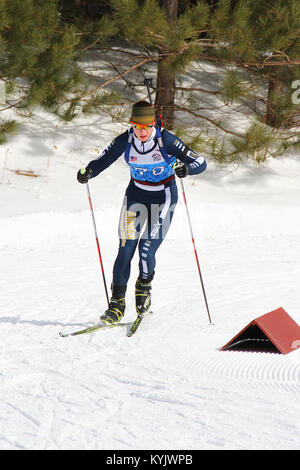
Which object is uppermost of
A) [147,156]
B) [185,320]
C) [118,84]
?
[118,84]

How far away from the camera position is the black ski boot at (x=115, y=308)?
16.6 ft

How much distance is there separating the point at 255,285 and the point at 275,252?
1.51m

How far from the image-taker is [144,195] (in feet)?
16.8

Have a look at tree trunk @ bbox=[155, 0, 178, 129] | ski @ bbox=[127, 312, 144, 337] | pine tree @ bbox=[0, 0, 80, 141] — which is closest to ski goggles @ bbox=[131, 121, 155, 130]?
ski @ bbox=[127, 312, 144, 337]

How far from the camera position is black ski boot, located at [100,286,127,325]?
5.06m

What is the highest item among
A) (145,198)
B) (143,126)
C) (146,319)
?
(143,126)

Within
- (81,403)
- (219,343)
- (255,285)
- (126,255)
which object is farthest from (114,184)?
(81,403)

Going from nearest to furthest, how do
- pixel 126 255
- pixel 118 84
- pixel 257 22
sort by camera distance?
pixel 126 255
pixel 257 22
pixel 118 84

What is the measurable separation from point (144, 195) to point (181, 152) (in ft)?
1.65

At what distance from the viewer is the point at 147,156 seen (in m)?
4.89

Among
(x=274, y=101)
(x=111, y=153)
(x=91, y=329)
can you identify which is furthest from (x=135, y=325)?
(x=274, y=101)

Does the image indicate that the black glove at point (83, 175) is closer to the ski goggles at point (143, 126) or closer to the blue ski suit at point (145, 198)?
the blue ski suit at point (145, 198)

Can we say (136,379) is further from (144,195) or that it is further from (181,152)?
(181,152)
